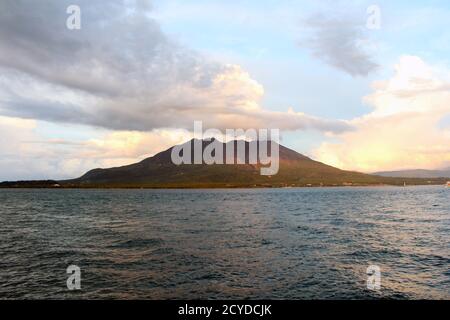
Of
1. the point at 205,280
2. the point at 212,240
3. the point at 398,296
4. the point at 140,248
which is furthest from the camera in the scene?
the point at 212,240

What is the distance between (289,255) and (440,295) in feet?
55.0

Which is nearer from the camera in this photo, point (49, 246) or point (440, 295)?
point (440, 295)

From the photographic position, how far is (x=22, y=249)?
48375 mm
